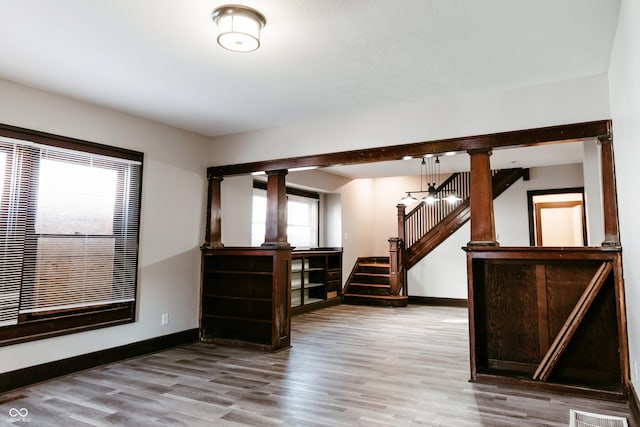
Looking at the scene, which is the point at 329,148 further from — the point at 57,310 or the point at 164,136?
the point at 57,310

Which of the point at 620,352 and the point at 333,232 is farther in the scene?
the point at 333,232

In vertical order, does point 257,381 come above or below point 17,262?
below

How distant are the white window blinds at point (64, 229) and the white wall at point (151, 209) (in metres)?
0.20

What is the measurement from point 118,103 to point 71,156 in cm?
70

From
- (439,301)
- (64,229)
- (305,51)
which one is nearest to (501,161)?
(439,301)

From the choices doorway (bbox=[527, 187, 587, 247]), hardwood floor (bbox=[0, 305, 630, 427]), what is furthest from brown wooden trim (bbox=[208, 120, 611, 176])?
doorway (bbox=[527, 187, 587, 247])

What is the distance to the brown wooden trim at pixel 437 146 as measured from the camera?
134 inches

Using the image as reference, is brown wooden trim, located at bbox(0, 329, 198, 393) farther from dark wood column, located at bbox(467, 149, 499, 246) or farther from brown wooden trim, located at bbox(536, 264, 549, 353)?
brown wooden trim, located at bbox(536, 264, 549, 353)

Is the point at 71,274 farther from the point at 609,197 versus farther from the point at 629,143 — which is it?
the point at 609,197

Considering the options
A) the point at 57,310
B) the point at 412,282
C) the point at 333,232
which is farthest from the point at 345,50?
the point at 412,282

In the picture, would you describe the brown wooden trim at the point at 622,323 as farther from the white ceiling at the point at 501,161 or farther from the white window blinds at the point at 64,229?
the white window blinds at the point at 64,229

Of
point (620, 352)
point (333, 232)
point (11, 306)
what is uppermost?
point (333, 232)

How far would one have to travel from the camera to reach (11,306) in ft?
11.2

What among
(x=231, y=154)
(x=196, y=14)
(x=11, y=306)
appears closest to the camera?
(x=196, y=14)
